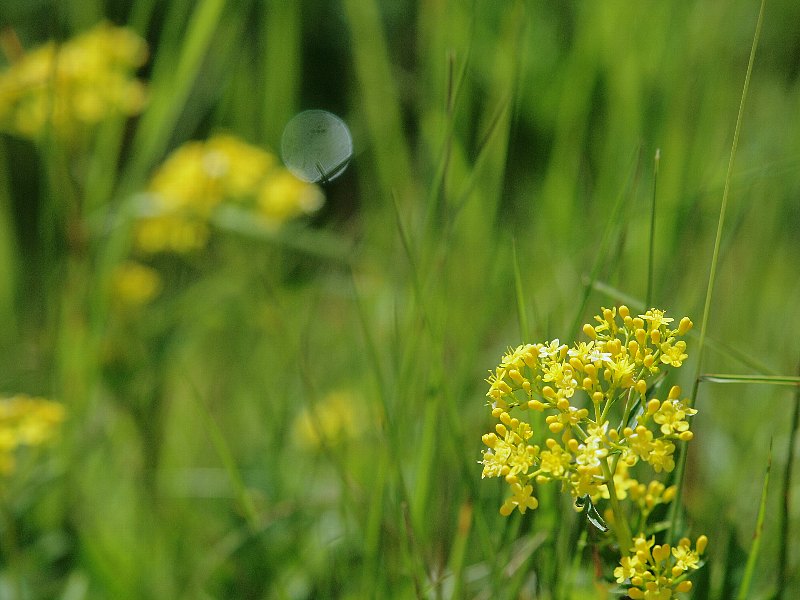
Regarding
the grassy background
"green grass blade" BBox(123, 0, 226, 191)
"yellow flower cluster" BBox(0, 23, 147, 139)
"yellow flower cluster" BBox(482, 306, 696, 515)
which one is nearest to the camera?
"yellow flower cluster" BBox(482, 306, 696, 515)

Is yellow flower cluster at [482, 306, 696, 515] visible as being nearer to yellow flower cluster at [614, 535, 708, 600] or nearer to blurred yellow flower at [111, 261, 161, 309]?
yellow flower cluster at [614, 535, 708, 600]

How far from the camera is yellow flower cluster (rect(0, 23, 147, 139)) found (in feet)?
4.13

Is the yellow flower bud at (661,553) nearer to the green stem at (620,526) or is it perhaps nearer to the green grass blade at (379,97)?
the green stem at (620,526)

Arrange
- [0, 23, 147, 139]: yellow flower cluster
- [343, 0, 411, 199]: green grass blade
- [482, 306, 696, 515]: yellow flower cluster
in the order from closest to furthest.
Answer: [482, 306, 696, 515]: yellow flower cluster, [0, 23, 147, 139]: yellow flower cluster, [343, 0, 411, 199]: green grass blade

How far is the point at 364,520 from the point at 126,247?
2.03 ft

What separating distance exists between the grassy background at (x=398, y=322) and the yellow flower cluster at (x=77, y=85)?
52mm

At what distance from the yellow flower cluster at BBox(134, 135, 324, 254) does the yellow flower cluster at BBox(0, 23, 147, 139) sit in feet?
0.42

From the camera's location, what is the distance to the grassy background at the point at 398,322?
2.46ft

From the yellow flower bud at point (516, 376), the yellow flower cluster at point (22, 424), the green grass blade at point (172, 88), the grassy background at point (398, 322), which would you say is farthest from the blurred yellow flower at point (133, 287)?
the yellow flower bud at point (516, 376)

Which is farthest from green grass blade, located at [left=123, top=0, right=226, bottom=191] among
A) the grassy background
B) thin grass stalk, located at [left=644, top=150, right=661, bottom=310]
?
thin grass stalk, located at [left=644, top=150, right=661, bottom=310]

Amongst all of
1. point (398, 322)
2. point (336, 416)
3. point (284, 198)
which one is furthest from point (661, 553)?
point (284, 198)

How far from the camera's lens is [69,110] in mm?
1269

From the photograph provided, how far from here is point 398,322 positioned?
3.13 feet

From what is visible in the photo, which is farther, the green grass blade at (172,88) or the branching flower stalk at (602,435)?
the green grass blade at (172,88)
